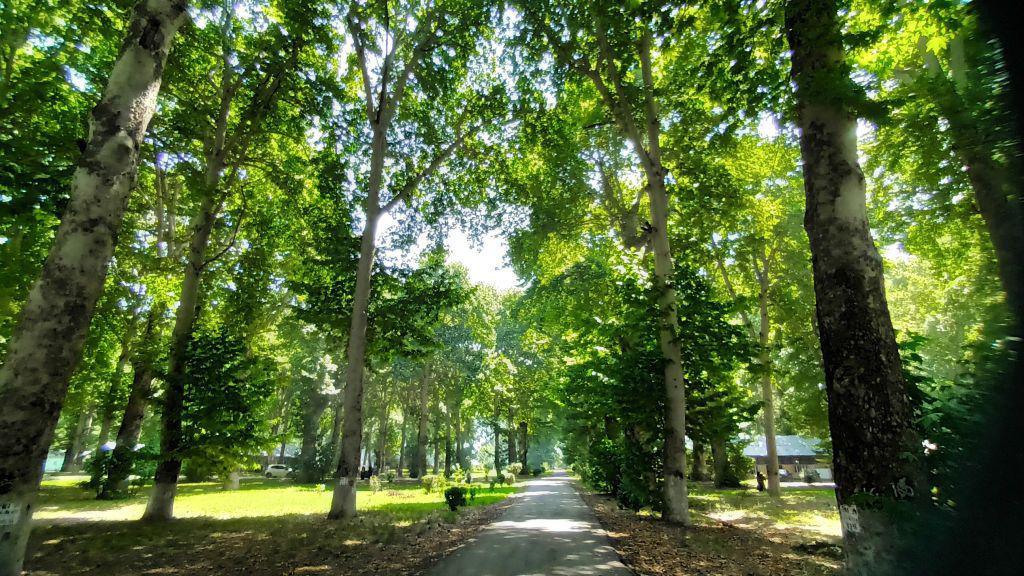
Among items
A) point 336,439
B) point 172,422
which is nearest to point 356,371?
point 172,422

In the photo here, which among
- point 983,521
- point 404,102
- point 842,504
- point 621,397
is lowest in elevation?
point 842,504

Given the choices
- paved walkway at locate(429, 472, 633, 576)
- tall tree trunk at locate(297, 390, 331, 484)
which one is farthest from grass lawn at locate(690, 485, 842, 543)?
tall tree trunk at locate(297, 390, 331, 484)

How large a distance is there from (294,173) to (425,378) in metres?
18.6

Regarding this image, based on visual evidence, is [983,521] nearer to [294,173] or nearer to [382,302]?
[382,302]

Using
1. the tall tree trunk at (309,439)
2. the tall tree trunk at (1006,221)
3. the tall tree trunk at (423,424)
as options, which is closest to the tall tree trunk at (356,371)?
the tall tree trunk at (1006,221)

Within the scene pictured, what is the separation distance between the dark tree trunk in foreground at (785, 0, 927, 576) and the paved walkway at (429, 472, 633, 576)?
3773 mm

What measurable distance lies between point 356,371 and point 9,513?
8055mm

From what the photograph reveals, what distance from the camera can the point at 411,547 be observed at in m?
8.40

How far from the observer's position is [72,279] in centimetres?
478

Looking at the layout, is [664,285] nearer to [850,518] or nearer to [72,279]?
[850,518]

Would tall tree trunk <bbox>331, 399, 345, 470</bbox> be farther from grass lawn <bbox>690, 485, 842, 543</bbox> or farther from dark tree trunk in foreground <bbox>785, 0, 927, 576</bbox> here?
dark tree trunk in foreground <bbox>785, 0, 927, 576</bbox>

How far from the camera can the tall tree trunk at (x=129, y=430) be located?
1112cm

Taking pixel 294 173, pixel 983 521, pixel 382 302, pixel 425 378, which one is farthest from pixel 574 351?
pixel 425 378

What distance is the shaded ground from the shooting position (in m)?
6.70
